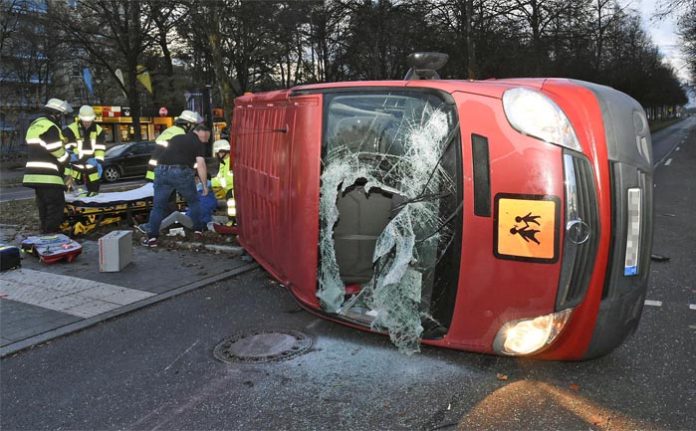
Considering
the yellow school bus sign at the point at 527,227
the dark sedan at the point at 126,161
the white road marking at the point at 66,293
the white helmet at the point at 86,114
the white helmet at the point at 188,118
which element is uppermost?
the white helmet at the point at 86,114

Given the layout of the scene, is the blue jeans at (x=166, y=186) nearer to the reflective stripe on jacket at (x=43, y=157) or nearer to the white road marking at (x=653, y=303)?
the reflective stripe on jacket at (x=43, y=157)

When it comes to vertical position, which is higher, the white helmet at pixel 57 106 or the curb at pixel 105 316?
the white helmet at pixel 57 106

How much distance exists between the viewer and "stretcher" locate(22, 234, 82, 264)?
636 centimetres

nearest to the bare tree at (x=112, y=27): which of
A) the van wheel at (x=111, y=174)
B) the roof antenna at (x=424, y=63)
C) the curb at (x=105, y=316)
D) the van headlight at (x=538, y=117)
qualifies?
the van wheel at (x=111, y=174)

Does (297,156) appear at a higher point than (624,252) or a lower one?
higher

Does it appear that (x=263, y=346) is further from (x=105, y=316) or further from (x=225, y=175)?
(x=225, y=175)

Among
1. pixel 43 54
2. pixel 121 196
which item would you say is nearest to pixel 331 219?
pixel 121 196

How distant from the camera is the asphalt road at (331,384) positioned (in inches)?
116

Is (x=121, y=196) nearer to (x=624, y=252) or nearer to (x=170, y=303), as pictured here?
(x=170, y=303)

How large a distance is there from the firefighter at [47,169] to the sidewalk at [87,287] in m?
0.72

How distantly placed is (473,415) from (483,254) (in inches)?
33.5

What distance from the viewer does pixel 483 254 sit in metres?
3.10

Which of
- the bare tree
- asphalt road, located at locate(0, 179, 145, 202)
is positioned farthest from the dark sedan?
A: the bare tree

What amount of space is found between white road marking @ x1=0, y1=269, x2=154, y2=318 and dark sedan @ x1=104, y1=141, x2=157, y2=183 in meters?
14.3
